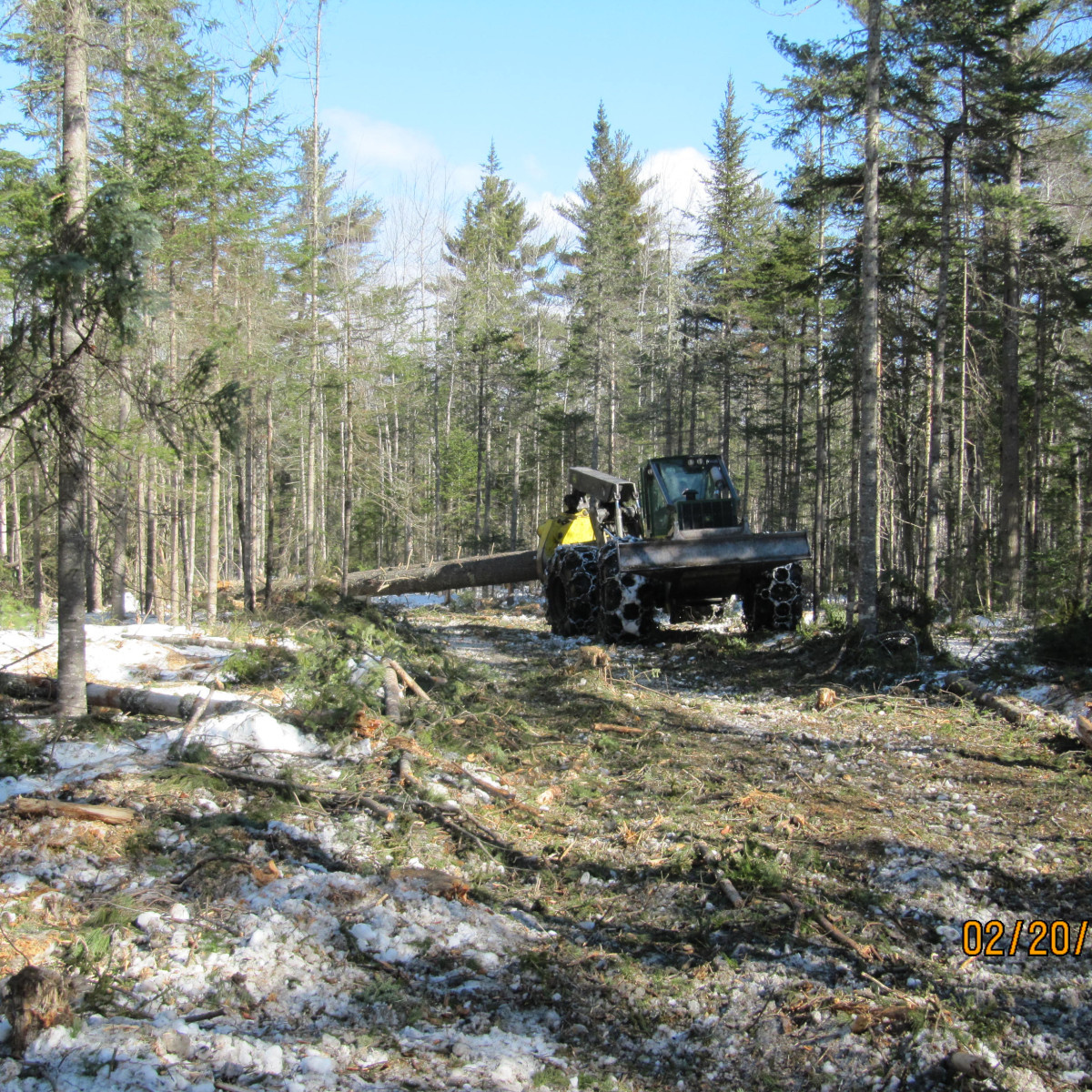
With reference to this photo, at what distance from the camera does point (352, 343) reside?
21062 mm

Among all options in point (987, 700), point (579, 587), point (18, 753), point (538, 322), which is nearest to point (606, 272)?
point (538, 322)

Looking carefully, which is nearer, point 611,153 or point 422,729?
point 422,729

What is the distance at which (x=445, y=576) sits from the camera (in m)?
20.6

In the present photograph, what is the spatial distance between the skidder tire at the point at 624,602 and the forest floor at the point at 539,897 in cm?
502

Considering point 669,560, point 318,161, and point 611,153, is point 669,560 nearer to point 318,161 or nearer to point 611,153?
point 318,161

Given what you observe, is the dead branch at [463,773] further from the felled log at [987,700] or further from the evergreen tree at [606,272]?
the evergreen tree at [606,272]

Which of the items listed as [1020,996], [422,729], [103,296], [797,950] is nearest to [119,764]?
[422,729]

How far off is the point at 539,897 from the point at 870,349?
8985 millimetres

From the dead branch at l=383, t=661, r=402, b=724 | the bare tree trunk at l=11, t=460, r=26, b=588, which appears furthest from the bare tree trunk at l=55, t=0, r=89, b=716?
the bare tree trunk at l=11, t=460, r=26, b=588

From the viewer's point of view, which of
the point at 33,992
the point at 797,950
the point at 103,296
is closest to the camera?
the point at 33,992

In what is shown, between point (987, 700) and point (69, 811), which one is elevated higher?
point (69, 811)

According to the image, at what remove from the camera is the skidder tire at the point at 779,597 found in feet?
43.0

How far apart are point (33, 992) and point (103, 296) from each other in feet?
13.6
